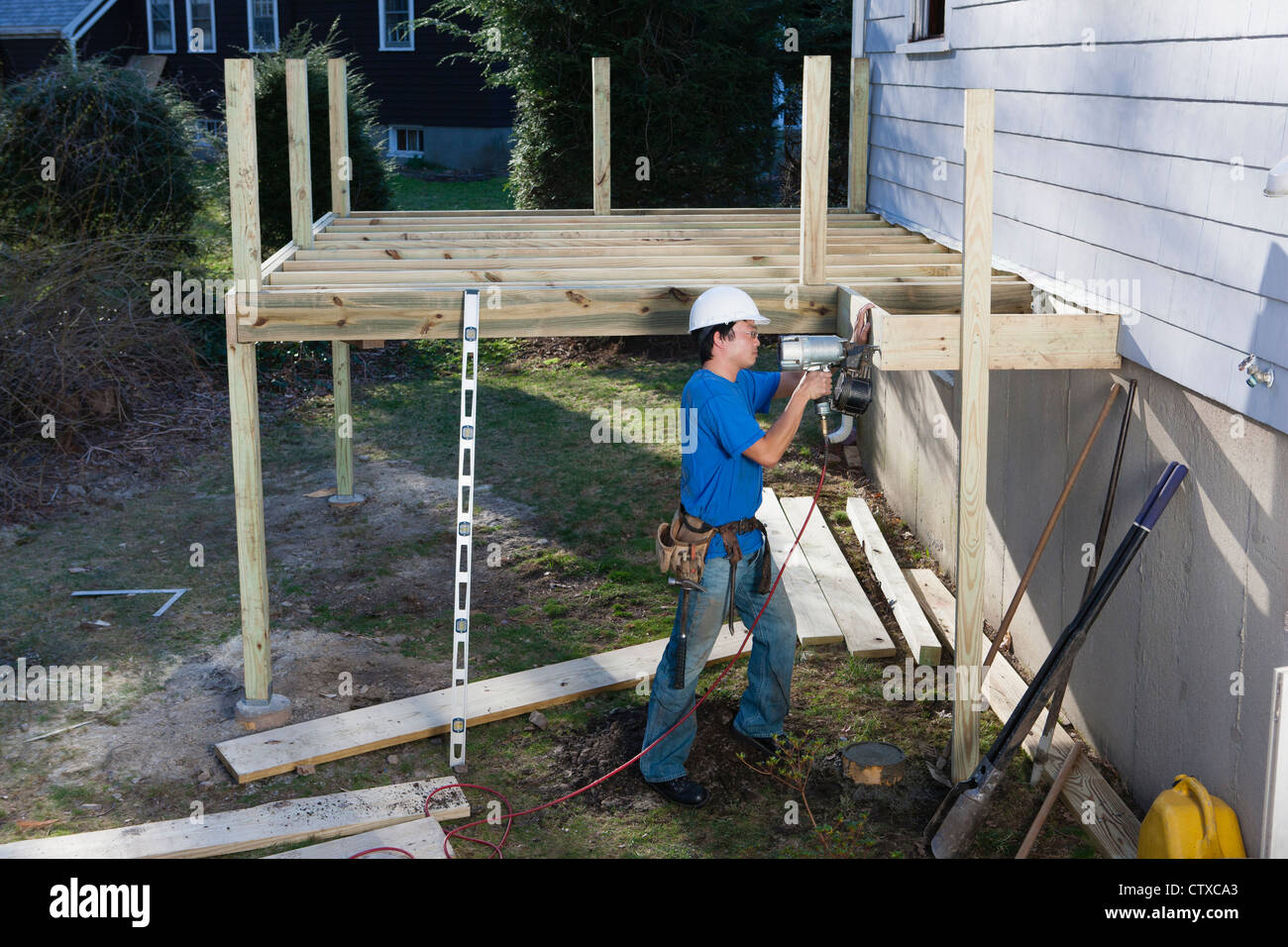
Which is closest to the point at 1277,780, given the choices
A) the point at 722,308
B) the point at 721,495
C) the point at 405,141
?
the point at 721,495

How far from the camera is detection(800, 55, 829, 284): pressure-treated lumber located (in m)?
5.99

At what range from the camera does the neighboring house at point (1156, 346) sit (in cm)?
441

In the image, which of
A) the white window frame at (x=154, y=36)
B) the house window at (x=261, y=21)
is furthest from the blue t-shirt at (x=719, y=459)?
the white window frame at (x=154, y=36)

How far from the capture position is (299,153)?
8523mm

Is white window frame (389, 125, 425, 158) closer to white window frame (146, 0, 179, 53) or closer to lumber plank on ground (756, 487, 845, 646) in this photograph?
white window frame (146, 0, 179, 53)

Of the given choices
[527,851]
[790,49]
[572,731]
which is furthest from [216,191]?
[527,851]

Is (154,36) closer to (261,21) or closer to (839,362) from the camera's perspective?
(261,21)

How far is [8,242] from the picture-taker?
13.1 metres

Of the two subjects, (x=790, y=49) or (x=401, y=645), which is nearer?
(x=401, y=645)

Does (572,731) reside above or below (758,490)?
below

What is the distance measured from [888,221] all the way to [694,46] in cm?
626

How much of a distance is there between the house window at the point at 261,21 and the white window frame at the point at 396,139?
9.90 ft

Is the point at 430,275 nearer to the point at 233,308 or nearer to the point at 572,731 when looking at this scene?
the point at 233,308

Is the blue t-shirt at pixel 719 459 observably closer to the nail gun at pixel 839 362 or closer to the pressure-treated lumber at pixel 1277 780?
the nail gun at pixel 839 362
